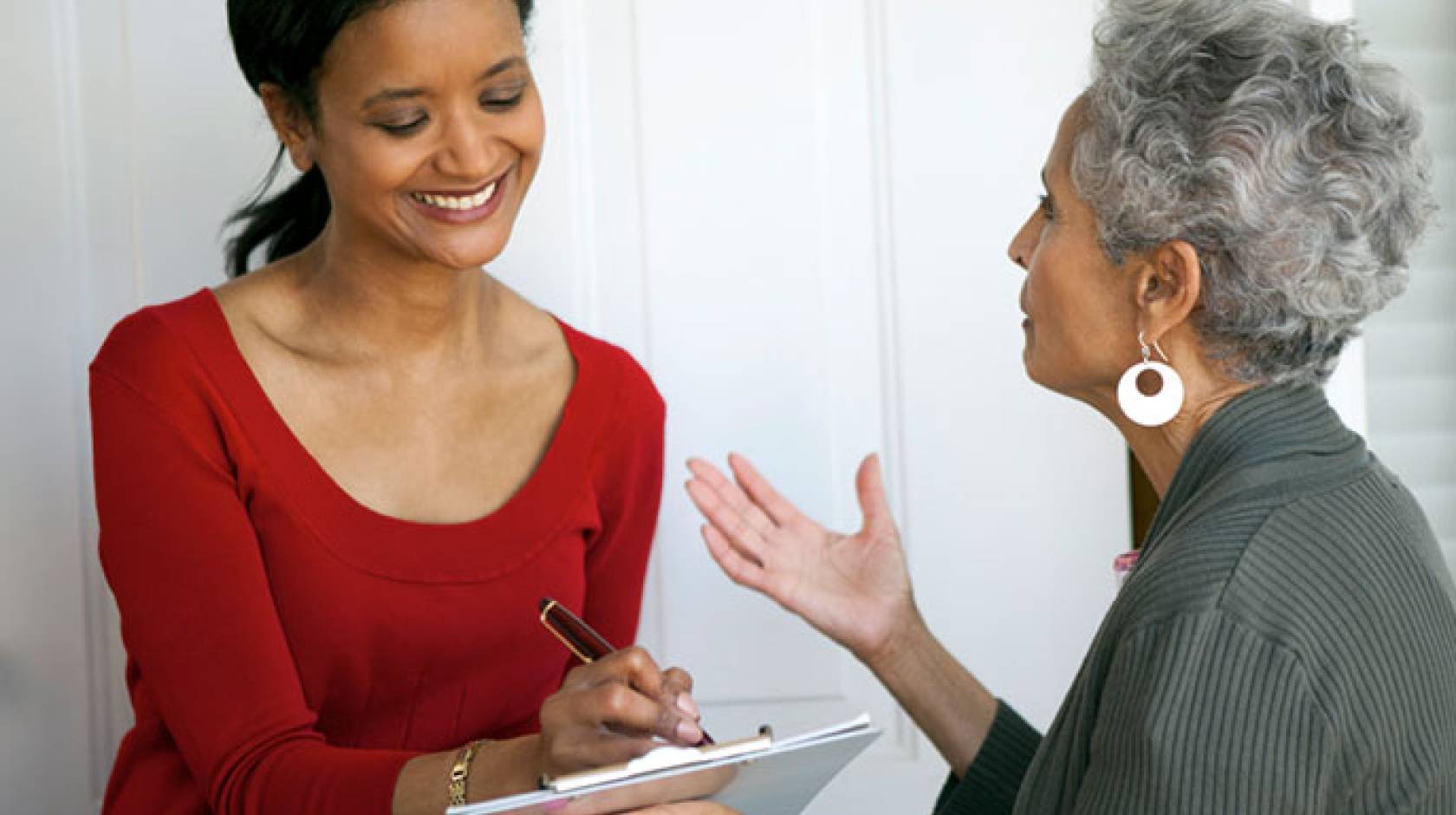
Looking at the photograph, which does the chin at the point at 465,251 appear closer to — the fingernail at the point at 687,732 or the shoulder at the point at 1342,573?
the fingernail at the point at 687,732

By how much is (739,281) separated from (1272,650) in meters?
1.09

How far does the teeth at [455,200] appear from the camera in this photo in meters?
1.72

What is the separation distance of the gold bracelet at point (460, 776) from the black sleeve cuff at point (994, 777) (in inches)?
18.5

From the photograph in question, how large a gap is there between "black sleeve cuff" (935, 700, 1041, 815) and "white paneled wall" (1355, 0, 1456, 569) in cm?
74

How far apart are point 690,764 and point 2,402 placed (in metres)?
1.23

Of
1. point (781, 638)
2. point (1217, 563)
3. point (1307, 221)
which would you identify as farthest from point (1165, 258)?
point (781, 638)

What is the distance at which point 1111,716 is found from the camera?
1259 mm

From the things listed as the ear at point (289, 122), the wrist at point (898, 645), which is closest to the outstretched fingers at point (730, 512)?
the wrist at point (898, 645)

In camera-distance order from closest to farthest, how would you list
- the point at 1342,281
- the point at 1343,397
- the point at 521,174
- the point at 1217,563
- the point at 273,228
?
the point at 1217,563 < the point at 1342,281 < the point at 521,174 < the point at 273,228 < the point at 1343,397

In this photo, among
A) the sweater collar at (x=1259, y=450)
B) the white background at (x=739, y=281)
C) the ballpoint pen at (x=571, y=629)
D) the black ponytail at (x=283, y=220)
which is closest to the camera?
the sweater collar at (x=1259, y=450)

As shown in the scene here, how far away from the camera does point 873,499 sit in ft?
6.03

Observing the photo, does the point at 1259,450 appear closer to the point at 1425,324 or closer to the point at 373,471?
the point at 373,471

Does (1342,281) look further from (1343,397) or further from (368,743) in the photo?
(368,743)

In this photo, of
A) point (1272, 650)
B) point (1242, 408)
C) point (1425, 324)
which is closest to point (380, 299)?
point (1242, 408)
